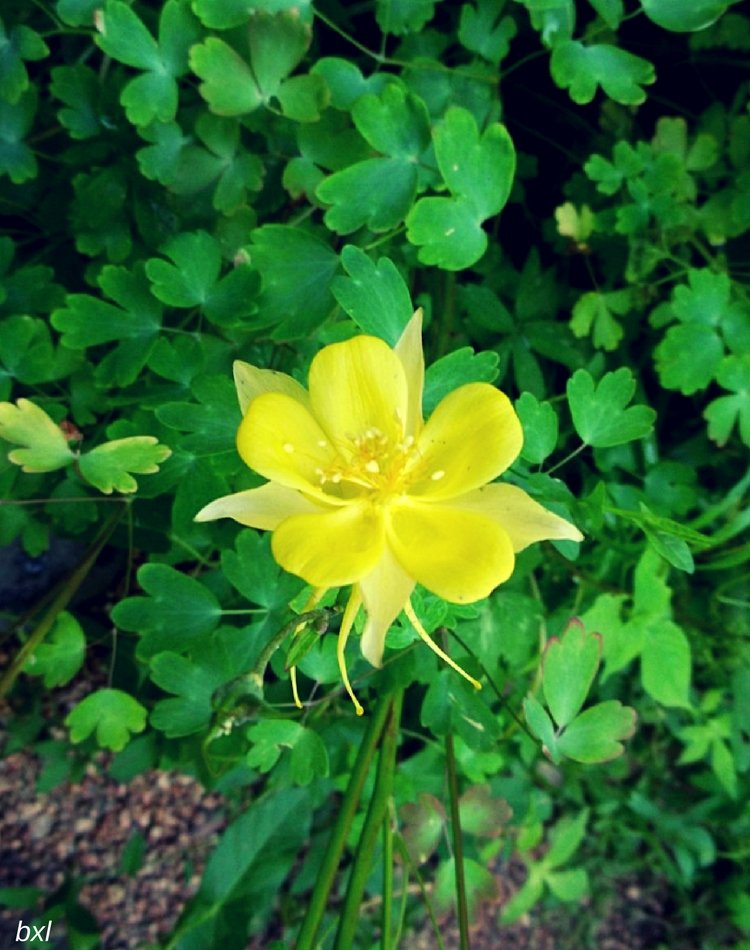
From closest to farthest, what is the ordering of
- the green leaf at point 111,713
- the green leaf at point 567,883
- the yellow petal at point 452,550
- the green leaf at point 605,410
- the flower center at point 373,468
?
the yellow petal at point 452,550
the flower center at point 373,468
the green leaf at point 605,410
the green leaf at point 111,713
the green leaf at point 567,883

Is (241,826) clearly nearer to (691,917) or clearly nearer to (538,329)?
(538,329)

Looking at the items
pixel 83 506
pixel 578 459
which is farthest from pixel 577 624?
pixel 83 506

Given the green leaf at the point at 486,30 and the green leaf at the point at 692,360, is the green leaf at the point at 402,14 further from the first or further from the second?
the green leaf at the point at 692,360

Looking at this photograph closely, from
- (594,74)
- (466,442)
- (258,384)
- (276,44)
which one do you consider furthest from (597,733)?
(276,44)

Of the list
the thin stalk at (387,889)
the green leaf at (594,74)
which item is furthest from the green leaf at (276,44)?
the thin stalk at (387,889)

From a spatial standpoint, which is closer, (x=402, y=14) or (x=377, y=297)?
(x=377, y=297)

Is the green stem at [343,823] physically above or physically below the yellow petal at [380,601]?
below

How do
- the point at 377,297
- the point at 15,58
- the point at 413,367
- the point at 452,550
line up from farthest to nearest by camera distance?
the point at 15,58 → the point at 377,297 → the point at 413,367 → the point at 452,550

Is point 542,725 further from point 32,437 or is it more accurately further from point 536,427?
point 32,437

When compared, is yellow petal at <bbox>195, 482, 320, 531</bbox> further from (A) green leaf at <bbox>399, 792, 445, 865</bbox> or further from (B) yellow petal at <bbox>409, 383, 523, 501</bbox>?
(A) green leaf at <bbox>399, 792, 445, 865</bbox>
